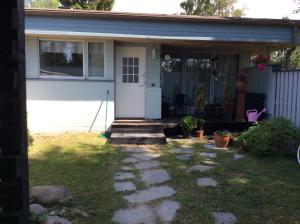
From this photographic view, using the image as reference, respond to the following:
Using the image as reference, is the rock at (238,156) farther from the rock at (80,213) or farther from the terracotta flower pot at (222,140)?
the rock at (80,213)

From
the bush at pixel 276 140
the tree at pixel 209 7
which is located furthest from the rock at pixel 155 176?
the tree at pixel 209 7

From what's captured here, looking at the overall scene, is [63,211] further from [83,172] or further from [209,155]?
[209,155]

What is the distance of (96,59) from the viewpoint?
8.91m

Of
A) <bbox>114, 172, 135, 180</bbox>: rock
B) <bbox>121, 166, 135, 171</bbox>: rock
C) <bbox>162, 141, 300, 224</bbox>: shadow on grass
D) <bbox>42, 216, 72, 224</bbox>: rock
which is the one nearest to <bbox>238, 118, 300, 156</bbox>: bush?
<bbox>162, 141, 300, 224</bbox>: shadow on grass

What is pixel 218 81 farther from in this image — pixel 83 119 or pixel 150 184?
pixel 150 184

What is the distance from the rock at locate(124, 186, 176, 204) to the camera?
4.22 metres

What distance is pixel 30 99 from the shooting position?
28.0 feet

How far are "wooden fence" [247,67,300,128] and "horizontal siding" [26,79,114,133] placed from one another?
168 inches

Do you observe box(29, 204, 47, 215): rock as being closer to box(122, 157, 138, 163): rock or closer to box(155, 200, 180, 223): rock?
box(155, 200, 180, 223): rock

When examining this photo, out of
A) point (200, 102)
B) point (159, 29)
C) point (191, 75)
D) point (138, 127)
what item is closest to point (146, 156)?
point (138, 127)

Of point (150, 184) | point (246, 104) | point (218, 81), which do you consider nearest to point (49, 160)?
point (150, 184)

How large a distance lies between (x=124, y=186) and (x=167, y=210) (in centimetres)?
107

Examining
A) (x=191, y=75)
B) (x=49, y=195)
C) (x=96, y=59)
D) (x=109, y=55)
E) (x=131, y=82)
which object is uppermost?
(x=109, y=55)

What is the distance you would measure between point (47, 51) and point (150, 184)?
5503 millimetres
